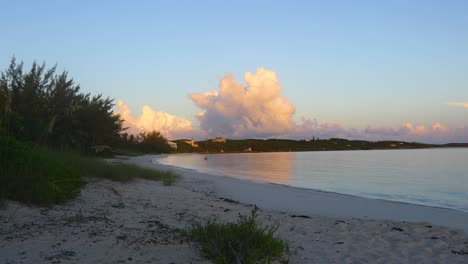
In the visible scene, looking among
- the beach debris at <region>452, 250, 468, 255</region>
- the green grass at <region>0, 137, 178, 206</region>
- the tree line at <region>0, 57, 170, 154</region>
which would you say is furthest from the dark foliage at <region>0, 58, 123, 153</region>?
the beach debris at <region>452, 250, 468, 255</region>

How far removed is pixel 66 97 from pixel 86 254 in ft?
63.6

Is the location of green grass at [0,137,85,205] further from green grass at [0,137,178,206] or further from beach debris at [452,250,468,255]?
beach debris at [452,250,468,255]

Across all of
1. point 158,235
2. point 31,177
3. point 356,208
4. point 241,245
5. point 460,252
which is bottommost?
point 356,208

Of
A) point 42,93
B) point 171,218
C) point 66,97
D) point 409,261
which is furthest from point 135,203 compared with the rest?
point 66,97

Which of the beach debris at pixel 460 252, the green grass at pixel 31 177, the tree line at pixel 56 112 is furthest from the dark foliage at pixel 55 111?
the beach debris at pixel 460 252

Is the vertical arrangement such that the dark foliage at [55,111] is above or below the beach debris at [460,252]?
above

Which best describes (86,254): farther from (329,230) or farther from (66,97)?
(66,97)

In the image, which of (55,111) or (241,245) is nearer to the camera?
(241,245)

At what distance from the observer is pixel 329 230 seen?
7.94 metres

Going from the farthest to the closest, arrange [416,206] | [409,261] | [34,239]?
[416,206] < [409,261] < [34,239]

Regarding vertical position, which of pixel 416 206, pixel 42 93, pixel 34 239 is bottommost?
pixel 416 206

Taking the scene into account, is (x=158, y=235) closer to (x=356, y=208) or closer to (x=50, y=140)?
(x=356, y=208)

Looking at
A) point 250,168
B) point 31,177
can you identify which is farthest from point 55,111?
point 250,168

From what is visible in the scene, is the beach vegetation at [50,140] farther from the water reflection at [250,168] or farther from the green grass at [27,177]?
the water reflection at [250,168]
